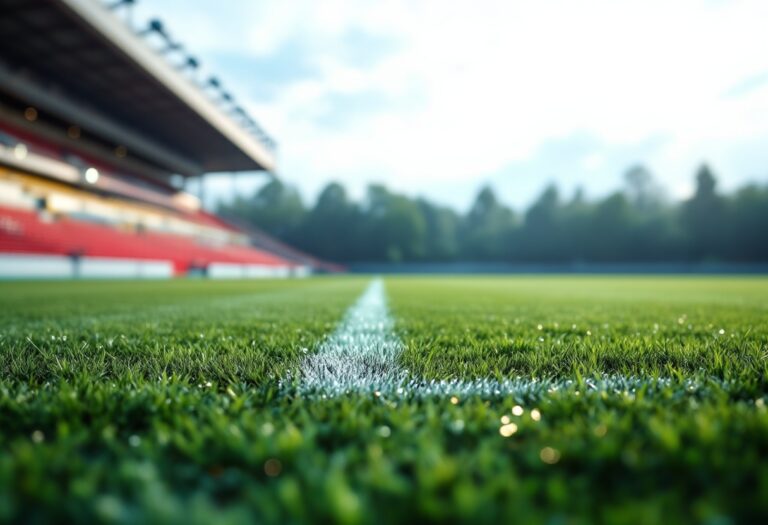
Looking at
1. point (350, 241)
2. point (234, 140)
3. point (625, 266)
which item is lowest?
point (625, 266)

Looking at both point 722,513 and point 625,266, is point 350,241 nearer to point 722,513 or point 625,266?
point 625,266

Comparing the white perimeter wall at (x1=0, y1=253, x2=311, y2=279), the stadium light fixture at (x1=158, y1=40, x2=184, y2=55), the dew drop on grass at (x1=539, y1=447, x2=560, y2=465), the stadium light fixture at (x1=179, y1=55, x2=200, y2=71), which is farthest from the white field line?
the stadium light fixture at (x1=179, y1=55, x2=200, y2=71)

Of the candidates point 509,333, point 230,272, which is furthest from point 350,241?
point 509,333

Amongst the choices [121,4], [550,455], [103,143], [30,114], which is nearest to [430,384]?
[550,455]

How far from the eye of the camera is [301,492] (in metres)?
0.61

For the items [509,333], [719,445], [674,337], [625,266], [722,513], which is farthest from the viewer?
[625,266]

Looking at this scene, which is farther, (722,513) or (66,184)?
(66,184)

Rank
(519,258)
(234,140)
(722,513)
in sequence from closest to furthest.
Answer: (722,513) < (234,140) < (519,258)

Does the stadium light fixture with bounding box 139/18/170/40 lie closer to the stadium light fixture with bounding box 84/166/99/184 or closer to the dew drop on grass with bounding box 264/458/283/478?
the stadium light fixture with bounding box 84/166/99/184

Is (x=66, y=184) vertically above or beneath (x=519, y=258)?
above

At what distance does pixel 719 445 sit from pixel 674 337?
1632 millimetres

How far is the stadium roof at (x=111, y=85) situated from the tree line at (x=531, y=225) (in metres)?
16.3

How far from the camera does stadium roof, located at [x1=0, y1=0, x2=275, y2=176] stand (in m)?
13.3

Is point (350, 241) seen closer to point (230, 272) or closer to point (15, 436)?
point (230, 272)
